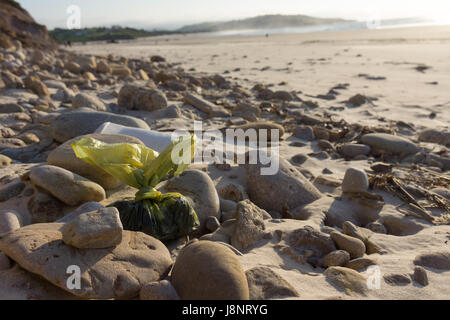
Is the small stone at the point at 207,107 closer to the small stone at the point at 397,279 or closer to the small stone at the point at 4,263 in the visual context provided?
the small stone at the point at 397,279

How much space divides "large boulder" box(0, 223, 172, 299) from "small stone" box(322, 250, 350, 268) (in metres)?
0.91

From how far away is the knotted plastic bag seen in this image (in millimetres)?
2178

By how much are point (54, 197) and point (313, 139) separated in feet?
10.9

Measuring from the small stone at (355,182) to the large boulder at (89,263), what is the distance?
189 cm

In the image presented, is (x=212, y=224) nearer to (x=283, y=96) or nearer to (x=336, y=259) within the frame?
(x=336, y=259)

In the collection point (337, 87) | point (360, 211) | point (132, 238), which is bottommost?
point (360, 211)

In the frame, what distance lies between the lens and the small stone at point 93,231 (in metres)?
1.68

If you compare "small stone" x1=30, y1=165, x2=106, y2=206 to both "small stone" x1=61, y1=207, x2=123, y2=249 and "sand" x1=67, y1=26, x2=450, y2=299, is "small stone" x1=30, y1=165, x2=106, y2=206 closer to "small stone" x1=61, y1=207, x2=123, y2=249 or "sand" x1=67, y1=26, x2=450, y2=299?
"small stone" x1=61, y1=207, x2=123, y2=249

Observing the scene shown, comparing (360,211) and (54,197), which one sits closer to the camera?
(54,197)

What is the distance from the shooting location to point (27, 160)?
12.4ft

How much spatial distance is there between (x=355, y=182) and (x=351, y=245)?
1022 millimetres
